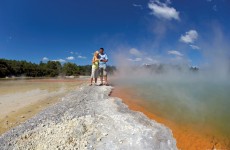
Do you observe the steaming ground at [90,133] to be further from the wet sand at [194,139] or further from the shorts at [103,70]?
the shorts at [103,70]

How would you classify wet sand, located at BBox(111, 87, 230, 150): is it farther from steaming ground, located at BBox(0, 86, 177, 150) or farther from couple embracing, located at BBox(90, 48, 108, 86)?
couple embracing, located at BBox(90, 48, 108, 86)

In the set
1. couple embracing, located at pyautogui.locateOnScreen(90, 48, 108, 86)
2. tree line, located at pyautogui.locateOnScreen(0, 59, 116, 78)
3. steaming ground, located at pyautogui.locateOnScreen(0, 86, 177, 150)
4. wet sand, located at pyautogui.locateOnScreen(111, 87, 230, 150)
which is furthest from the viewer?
tree line, located at pyautogui.locateOnScreen(0, 59, 116, 78)

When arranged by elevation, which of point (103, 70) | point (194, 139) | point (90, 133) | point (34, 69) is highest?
point (34, 69)

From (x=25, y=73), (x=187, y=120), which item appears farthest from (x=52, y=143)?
(x=25, y=73)

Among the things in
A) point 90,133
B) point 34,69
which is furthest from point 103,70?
point 34,69

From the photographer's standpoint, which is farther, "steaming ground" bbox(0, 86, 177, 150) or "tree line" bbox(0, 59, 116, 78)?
"tree line" bbox(0, 59, 116, 78)

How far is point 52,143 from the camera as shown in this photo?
6023 mm

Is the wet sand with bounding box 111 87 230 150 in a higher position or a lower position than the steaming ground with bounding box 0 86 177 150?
lower

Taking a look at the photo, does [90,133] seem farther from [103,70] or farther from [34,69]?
[34,69]

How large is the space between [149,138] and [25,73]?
73953mm

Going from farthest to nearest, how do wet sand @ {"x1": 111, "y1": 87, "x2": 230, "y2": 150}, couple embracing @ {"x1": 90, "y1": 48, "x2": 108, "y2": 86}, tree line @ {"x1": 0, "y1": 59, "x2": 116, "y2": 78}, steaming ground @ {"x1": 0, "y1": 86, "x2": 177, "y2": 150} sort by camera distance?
tree line @ {"x1": 0, "y1": 59, "x2": 116, "y2": 78}, couple embracing @ {"x1": 90, "y1": 48, "x2": 108, "y2": 86}, wet sand @ {"x1": 111, "y1": 87, "x2": 230, "y2": 150}, steaming ground @ {"x1": 0, "y1": 86, "x2": 177, "y2": 150}

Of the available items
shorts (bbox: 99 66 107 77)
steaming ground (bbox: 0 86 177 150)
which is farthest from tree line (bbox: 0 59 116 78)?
steaming ground (bbox: 0 86 177 150)

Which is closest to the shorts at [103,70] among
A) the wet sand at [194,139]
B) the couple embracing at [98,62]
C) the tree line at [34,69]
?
the couple embracing at [98,62]

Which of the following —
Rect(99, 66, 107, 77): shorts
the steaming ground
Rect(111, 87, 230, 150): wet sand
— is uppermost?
Rect(99, 66, 107, 77): shorts
